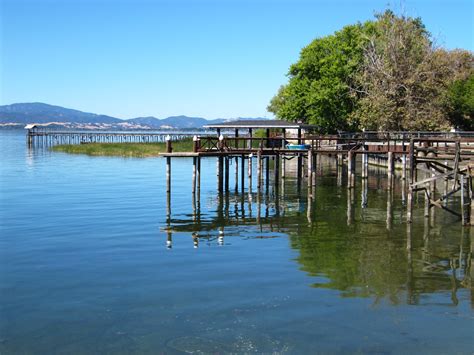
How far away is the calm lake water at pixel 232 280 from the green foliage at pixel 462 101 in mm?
36353

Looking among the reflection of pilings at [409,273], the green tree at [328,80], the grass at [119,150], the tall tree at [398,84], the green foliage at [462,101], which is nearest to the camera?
the reflection of pilings at [409,273]

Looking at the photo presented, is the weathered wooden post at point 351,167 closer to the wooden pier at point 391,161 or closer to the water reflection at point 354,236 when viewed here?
the wooden pier at point 391,161

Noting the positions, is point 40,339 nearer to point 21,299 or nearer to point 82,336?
point 82,336

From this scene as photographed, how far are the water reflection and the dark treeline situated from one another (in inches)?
887

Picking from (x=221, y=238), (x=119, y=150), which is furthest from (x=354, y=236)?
(x=119, y=150)

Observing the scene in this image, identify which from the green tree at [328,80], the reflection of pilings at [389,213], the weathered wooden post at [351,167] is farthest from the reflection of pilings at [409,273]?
the green tree at [328,80]

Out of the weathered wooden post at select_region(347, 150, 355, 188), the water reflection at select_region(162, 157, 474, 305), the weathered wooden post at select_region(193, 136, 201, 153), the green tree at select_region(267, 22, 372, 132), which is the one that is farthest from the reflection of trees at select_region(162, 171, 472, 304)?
the green tree at select_region(267, 22, 372, 132)

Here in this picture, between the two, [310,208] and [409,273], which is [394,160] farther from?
[409,273]

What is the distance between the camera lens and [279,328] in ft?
40.9

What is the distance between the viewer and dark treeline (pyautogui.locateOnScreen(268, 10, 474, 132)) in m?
57.3

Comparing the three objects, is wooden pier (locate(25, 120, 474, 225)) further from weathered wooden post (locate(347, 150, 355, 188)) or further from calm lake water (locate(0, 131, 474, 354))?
calm lake water (locate(0, 131, 474, 354))

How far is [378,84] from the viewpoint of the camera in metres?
58.0

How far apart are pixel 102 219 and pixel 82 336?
1509 centimetres

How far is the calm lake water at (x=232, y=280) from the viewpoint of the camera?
12.0 meters
